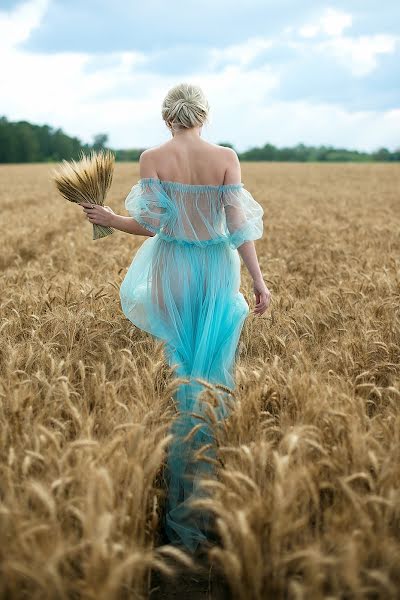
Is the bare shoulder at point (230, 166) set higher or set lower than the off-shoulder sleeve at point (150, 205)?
higher

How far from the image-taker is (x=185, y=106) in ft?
9.48

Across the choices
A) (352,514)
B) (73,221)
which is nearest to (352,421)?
(352,514)

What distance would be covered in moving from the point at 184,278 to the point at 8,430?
4.07ft

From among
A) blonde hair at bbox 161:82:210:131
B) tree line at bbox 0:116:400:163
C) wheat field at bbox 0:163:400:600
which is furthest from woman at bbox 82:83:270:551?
tree line at bbox 0:116:400:163

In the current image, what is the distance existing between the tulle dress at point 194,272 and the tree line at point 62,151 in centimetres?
8362

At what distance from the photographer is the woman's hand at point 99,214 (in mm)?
3420

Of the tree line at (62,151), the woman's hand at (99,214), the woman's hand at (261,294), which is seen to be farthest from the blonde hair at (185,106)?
the tree line at (62,151)

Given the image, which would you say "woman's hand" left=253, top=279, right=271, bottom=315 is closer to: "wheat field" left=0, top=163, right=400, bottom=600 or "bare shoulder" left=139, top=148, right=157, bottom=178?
"wheat field" left=0, top=163, right=400, bottom=600

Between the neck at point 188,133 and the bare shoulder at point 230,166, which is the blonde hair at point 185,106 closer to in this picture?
the neck at point 188,133

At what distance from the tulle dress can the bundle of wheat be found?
431mm

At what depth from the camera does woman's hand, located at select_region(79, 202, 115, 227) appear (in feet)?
11.2

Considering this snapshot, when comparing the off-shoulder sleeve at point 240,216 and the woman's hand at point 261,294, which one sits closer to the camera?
the off-shoulder sleeve at point 240,216

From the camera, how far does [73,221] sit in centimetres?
1222

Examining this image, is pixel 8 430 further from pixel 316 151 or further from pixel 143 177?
pixel 316 151
